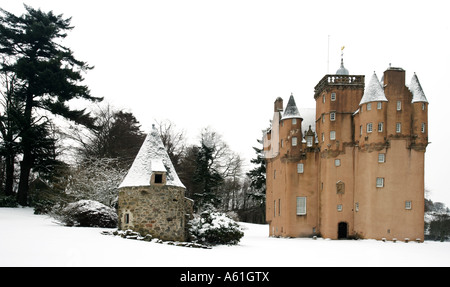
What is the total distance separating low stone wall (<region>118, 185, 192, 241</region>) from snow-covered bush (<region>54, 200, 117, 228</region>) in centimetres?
289

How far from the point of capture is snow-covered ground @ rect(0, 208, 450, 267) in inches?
683

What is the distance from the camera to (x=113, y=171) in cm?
3878

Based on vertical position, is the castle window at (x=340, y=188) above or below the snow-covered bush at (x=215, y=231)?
above

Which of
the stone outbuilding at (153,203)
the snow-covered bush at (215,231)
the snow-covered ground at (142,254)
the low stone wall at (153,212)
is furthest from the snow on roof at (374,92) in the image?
the low stone wall at (153,212)

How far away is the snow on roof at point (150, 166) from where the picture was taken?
2834cm

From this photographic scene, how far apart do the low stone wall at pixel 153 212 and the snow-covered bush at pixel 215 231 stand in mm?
1804

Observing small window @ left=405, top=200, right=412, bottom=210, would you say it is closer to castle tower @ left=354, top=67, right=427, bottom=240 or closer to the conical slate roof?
castle tower @ left=354, top=67, right=427, bottom=240

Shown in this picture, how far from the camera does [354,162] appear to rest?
4000 centimetres

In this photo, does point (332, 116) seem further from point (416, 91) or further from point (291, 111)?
point (416, 91)

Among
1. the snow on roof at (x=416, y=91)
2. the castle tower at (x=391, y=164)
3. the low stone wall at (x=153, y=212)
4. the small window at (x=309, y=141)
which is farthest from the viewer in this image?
the small window at (x=309, y=141)

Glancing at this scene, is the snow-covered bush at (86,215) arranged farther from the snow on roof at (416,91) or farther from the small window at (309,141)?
the snow on roof at (416,91)

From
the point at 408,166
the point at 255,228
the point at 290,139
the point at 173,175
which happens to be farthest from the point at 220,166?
the point at 173,175

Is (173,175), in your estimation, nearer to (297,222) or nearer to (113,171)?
(113,171)

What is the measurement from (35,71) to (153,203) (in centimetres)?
1797
